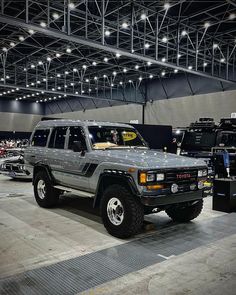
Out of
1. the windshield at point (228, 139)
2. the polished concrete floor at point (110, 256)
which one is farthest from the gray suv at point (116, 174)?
the windshield at point (228, 139)

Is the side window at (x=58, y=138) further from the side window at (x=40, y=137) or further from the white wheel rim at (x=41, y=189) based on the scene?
the white wheel rim at (x=41, y=189)

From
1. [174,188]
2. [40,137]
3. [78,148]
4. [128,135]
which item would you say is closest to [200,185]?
[174,188]

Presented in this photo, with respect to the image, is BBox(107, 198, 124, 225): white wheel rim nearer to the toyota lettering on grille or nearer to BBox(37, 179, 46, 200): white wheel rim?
the toyota lettering on grille

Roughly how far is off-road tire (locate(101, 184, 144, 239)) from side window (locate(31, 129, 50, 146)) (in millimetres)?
2836

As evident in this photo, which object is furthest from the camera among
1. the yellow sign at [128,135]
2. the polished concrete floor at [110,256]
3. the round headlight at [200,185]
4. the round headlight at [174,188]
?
the yellow sign at [128,135]

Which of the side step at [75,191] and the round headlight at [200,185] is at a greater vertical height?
the round headlight at [200,185]

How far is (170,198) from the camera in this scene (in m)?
4.66

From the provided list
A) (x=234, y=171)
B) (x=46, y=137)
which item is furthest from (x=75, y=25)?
(x=234, y=171)

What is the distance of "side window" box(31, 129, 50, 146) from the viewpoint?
7051mm

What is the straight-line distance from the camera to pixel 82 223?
5.71 metres

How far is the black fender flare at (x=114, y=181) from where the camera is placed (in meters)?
4.55

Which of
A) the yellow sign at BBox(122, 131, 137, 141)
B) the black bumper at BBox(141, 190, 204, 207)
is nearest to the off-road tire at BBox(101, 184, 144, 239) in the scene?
the black bumper at BBox(141, 190, 204, 207)

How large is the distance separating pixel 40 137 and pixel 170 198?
155 inches

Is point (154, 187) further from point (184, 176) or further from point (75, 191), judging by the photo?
point (75, 191)
